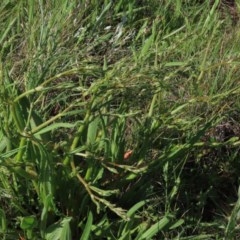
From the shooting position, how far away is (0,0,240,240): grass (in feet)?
5.09

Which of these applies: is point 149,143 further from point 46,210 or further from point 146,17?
point 146,17

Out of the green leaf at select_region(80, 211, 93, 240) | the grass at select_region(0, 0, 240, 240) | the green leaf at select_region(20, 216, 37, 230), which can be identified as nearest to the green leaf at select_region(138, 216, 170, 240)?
the grass at select_region(0, 0, 240, 240)

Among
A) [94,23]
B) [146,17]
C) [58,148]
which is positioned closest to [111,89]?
[58,148]

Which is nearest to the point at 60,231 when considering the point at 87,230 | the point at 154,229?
the point at 87,230

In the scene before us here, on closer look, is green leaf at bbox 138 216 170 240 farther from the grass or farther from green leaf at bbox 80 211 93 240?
green leaf at bbox 80 211 93 240

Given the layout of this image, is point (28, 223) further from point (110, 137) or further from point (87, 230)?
point (110, 137)

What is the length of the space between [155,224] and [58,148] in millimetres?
329

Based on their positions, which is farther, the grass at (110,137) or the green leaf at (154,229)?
the green leaf at (154,229)

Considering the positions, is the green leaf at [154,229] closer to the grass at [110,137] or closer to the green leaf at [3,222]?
the grass at [110,137]

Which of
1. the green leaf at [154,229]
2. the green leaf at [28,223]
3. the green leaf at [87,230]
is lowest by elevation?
the green leaf at [154,229]

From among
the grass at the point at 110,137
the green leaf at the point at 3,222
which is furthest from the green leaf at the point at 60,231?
the green leaf at the point at 3,222

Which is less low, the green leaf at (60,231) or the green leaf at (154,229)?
the green leaf at (60,231)

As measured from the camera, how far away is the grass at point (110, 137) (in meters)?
1.55

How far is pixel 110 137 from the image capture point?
178 cm
